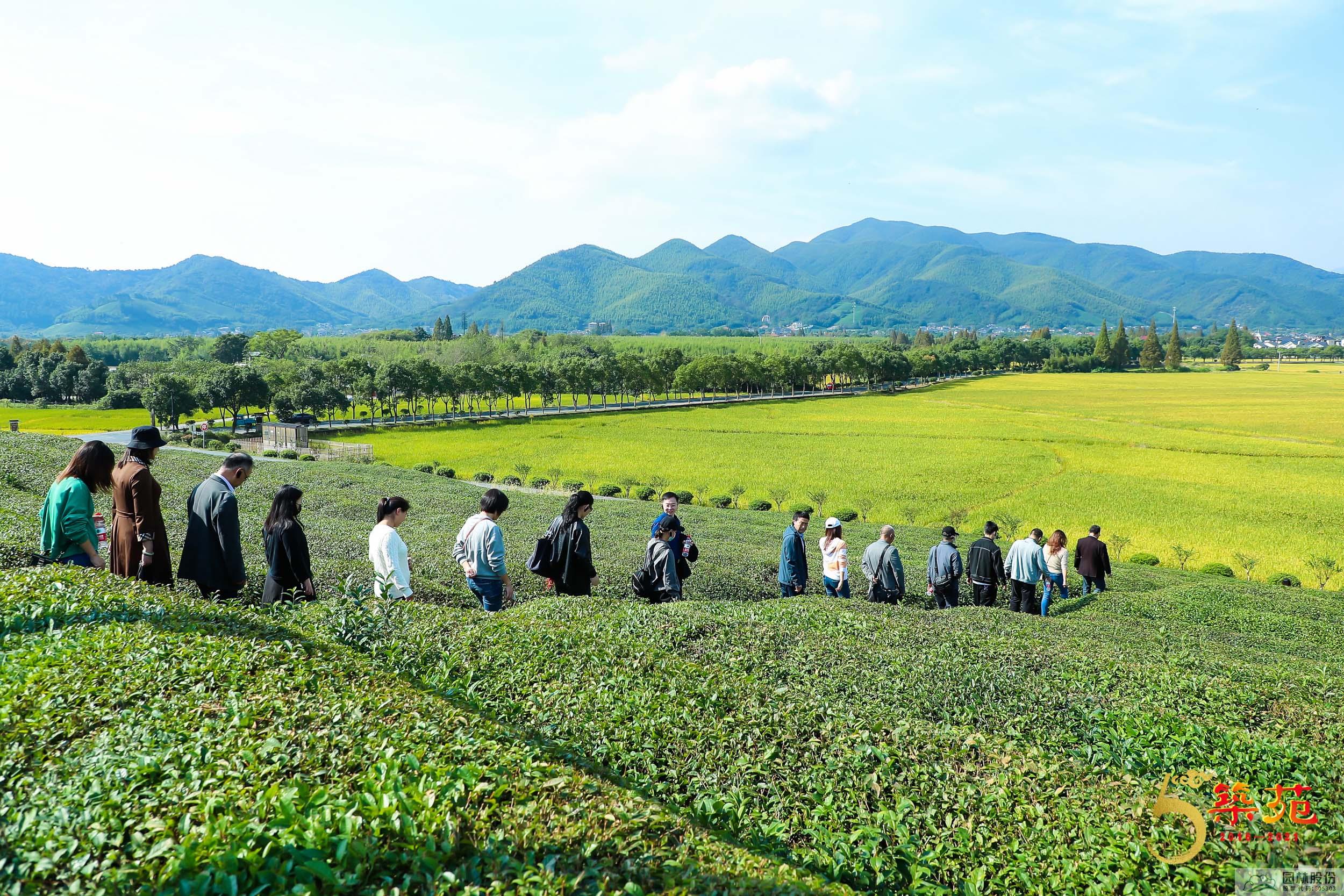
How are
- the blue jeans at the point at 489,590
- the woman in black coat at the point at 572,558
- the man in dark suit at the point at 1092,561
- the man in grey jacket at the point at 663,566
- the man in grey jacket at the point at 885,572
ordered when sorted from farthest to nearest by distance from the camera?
the man in dark suit at the point at 1092,561
the man in grey jacket at the point at 885,572
the man in grey jacket at the point at 663,566
the woman in black coat at the point at 572,558
the blue jeans at the point at 489,590

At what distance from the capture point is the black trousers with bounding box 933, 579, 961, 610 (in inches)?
527

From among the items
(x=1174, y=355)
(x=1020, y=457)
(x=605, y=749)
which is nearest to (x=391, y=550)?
(x=605, y=749)

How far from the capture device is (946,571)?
13.3 meters

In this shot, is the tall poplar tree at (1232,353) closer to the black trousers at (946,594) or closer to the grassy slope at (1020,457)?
the grassy slope at (1020,457)

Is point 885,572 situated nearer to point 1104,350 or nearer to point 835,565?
point 835,565

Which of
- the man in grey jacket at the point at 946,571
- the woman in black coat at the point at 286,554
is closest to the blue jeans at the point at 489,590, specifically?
the woman in black coat at the point at 286,554

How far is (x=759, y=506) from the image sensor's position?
119ft

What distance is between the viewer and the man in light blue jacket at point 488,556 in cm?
923

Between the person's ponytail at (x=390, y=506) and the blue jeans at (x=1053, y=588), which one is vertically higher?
the person's ponytail at (x=390, y=506)

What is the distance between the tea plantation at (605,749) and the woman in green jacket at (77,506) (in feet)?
3.09

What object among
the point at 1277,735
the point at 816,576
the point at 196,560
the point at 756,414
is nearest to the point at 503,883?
the point at 1277,735

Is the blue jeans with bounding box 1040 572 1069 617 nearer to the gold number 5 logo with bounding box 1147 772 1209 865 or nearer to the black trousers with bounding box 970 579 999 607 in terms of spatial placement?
the black trousers with bounding box 970 579 999 607

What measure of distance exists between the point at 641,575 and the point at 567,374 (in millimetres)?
103133

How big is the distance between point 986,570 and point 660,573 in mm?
6770
